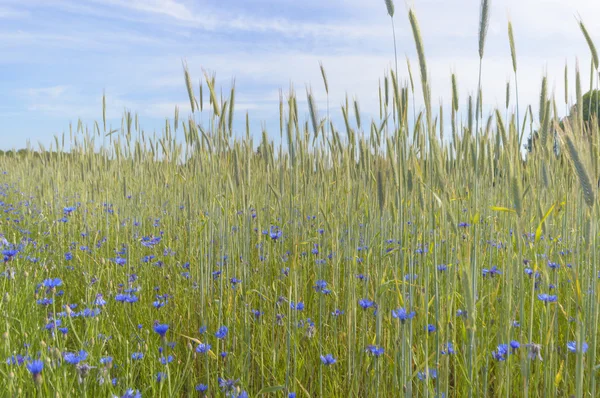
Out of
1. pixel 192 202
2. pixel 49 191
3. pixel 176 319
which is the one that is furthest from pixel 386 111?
pixel 49 191

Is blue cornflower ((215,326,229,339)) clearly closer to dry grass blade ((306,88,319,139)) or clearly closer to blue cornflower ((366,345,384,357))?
blue cornflower ((366,345,384,357))

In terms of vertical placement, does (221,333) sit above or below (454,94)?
below

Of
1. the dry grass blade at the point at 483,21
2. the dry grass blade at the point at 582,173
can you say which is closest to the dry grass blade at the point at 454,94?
the dry grass blade at the point at 483,21

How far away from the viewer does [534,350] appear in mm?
1085

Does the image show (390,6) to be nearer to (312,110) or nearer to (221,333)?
(312,110)

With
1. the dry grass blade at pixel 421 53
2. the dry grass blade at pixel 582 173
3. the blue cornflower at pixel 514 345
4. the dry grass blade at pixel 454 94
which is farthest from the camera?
the dry grass blade at pixel 454 94

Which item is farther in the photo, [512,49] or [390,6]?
[512,49]

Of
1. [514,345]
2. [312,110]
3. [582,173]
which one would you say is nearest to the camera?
[582,173]

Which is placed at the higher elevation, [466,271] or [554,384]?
[466,271]

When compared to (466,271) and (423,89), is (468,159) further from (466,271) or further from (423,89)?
(466,271)

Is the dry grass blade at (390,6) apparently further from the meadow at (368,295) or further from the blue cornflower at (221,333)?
the blue cornflower at (221,333)

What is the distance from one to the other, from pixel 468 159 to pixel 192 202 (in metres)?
1.30

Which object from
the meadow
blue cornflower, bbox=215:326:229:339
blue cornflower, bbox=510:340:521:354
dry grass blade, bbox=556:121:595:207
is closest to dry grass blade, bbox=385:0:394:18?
the meadow

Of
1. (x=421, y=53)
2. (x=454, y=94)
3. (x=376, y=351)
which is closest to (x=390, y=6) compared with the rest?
(x=421, y=53)
